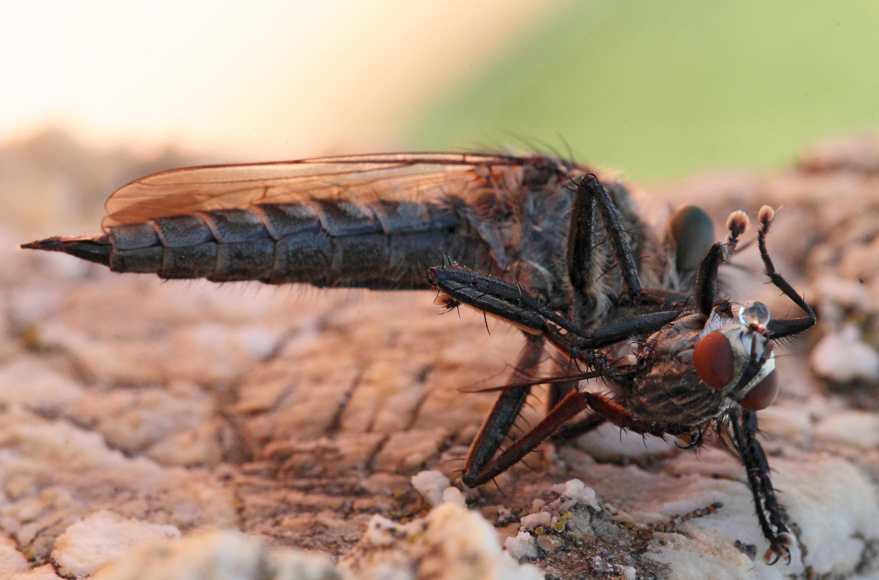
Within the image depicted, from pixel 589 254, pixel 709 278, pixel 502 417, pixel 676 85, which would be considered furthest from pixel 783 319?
pixel 676 85

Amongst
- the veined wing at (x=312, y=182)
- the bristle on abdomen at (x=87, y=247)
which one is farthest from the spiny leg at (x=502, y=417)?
the bristle on abdomen at (x=87, y=247)

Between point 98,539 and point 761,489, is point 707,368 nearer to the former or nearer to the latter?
point 761,489

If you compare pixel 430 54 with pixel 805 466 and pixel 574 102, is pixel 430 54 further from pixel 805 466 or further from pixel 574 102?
pixel 805 466

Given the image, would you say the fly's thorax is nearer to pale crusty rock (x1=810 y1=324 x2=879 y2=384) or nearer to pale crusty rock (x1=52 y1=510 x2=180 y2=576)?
pale crusty rock (x1=810 y1=324 x2=879 y2=384)

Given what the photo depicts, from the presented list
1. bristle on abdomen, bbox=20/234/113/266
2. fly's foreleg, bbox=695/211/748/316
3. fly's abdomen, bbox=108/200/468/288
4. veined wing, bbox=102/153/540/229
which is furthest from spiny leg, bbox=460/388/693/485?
bristle on abdomen, bbox=20/234/113/266

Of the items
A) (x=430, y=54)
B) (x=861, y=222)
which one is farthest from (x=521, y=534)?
(x=430, y=54)
